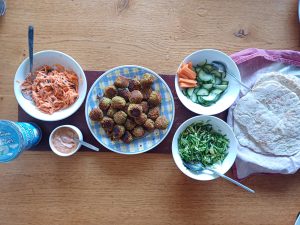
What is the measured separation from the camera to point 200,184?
1458 mm

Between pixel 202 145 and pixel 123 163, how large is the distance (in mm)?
350

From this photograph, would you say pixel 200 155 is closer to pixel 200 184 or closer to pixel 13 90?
pixel 200 184

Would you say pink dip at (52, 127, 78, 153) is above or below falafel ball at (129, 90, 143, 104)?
below

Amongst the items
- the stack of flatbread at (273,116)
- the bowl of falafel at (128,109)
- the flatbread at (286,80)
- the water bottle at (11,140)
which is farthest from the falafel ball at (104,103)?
the flatbread at (286,80)

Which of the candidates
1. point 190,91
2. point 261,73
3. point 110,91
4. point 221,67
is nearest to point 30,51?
point 110,91

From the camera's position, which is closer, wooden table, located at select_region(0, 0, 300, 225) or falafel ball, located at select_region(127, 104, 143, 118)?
falafel ball, located at select_region(127, 104, 143, 118)

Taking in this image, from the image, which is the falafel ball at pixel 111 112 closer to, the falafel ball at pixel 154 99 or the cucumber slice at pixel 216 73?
the falafel ball at pixel 154 99

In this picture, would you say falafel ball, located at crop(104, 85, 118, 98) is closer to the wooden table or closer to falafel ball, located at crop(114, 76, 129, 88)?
falafel ball, located at crop(114, 76, 129, 88)

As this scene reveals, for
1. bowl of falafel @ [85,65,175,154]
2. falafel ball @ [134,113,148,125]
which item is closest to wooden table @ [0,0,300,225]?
bowl of falafel @ [85,65,175,154]

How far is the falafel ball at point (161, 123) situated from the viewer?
1.36m

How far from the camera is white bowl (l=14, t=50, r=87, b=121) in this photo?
1.38 metres

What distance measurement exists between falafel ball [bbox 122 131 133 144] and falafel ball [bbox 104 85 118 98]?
0.55 feet

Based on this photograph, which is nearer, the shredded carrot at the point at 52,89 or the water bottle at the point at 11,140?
the water bottle at the point at 11,140

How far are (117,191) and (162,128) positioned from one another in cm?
35
